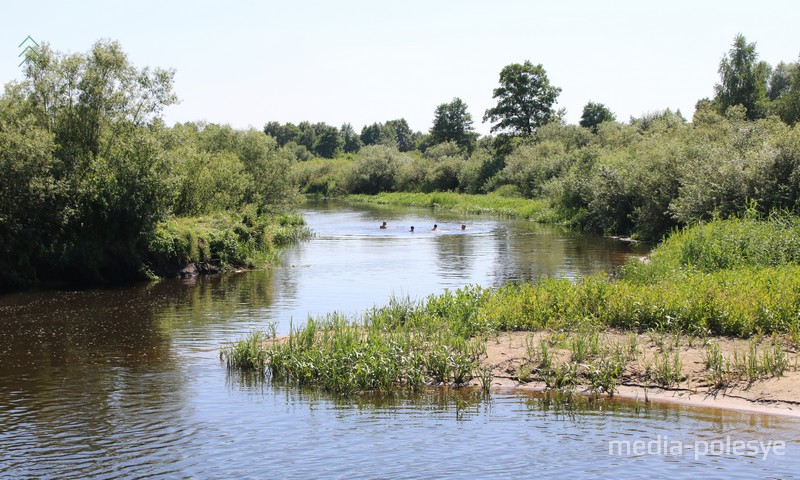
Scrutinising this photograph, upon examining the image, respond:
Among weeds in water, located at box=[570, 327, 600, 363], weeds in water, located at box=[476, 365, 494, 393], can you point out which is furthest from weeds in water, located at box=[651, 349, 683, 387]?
weeds in water, located at box=[476, 365, 494, 393]

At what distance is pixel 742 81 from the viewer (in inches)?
2657

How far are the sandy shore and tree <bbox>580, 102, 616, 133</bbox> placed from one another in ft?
310

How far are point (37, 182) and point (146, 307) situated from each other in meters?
7.95

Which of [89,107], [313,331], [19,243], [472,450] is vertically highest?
[89,107]

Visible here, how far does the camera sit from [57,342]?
63.0 feet

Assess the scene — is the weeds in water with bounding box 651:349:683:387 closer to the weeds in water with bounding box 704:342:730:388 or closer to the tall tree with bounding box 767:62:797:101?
the weeds in water with bounding box 704:342:730:388

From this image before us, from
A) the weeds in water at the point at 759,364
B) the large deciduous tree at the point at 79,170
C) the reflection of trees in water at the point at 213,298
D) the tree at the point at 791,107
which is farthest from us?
the tree at the point at 791,107

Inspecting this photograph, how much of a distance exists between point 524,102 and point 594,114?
12271 millimetres

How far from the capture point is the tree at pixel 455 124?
4835 inches

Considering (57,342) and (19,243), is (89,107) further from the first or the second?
(57,342)

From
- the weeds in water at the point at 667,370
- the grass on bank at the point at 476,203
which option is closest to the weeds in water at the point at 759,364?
the weeds in water at the point at 667,370

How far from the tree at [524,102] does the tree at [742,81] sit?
3312 cm

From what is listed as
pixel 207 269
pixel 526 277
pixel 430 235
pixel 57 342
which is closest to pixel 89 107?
pixel 207 269

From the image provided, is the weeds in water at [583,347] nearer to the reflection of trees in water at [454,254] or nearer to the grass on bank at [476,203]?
the reflection of trees in water at [454,254]
